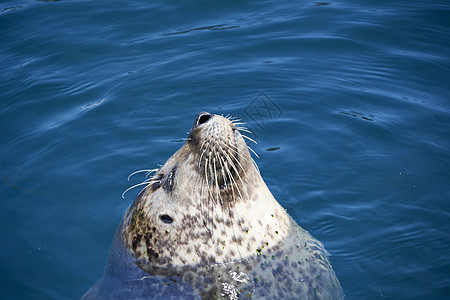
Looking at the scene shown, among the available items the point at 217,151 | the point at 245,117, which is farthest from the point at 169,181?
the point at 245,117

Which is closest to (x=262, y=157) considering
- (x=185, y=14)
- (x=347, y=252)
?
(x=347, y=252)

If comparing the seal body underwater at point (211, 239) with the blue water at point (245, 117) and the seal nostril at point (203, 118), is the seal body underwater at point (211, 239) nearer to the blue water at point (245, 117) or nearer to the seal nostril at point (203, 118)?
the seal nostril at point (203, 118)

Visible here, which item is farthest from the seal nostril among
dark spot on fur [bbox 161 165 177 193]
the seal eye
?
the seal eye

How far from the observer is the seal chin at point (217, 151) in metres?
4.64

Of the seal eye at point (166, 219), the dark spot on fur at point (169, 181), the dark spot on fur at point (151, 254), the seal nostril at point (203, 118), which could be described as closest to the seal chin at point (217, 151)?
the seal nostril at point (203, 118)

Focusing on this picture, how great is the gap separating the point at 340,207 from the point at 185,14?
270 inches

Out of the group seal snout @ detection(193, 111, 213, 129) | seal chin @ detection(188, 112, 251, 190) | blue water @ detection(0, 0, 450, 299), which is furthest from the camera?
blue water @ detection(0, 0, 450, 299)

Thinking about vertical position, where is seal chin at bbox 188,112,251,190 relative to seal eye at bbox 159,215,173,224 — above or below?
above

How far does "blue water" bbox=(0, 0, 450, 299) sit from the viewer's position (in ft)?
20.0

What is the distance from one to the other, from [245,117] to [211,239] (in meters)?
4.16

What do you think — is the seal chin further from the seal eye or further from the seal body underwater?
the seal eye

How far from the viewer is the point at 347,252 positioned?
584 cm

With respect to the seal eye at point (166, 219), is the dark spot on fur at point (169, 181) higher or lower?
higher

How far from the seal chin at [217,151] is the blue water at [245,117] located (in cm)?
175
